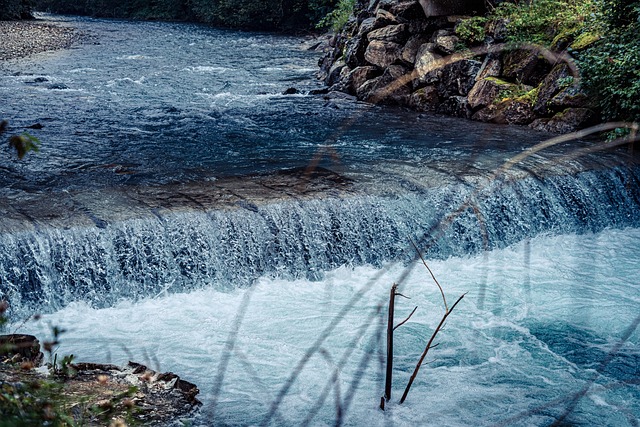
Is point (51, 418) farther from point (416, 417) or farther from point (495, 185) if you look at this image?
point (495, 185)

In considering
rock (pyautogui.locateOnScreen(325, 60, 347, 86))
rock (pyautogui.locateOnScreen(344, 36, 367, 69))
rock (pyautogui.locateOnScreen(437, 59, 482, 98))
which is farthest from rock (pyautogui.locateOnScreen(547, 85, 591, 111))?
rock (pyautogui.locateOnScreen(325, 60, 347, 86))

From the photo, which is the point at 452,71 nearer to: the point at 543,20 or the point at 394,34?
the point at 543,20

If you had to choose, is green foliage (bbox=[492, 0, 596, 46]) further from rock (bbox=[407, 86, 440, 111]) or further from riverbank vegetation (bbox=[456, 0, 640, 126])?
rock (bbox=[407, 86, 440, 111])

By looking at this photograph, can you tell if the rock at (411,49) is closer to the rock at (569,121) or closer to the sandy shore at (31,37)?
the rock at (569,121)

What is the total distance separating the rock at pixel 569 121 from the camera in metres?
10.3

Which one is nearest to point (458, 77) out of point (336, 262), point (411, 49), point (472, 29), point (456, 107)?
point (456, 107)

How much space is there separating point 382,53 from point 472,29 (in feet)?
6.61

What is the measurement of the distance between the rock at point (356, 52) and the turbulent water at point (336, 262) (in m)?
3.62

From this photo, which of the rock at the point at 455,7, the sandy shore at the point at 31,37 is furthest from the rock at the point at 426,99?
the sandy shore at the point at 31,37

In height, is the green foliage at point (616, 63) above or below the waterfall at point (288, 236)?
above

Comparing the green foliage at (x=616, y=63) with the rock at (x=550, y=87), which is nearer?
the green foliage at (x=616, y=63)

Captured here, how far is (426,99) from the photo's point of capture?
12695 millimetres

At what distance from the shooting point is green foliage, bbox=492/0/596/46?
11.4 meters

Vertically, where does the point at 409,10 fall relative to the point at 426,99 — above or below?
above
